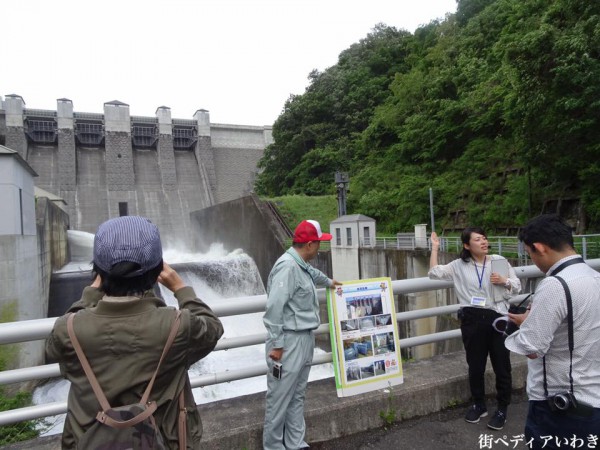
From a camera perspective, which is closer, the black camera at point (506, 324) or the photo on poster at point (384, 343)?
the black camera at point (506, 324)

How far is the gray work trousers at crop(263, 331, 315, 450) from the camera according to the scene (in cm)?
224

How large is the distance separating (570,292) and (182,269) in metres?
15.8

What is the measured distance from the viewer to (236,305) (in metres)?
2.46

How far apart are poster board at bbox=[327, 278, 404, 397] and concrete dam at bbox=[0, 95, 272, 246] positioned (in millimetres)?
31840

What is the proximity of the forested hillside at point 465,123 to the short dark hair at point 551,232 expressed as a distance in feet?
29.2

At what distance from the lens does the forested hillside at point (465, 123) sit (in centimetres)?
940

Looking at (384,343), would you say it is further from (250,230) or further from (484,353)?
(250,230)

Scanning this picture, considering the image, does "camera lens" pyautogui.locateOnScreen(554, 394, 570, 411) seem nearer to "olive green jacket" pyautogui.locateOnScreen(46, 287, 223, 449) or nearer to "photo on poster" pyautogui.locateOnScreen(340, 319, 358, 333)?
"photo on poster" pyautogui.locateOnScreen(340, 319, 358, 333)

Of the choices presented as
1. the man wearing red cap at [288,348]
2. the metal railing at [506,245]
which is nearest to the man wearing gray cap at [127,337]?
the man wearing red cap at [288,348]

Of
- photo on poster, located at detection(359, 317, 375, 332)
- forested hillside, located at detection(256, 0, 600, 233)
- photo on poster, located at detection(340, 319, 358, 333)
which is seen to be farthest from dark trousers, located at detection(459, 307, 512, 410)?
forested hillside, located at detection(256, 0, 600, 233)

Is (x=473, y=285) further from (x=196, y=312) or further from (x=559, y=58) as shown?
(x=559, y=58)

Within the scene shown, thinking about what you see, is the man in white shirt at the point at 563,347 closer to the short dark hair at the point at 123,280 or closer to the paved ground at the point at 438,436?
the paved ground at the point at 438,436

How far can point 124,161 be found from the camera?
38.2 metres

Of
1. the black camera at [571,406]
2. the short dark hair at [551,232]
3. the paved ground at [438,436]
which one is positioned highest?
the short dark hair at [551,232]
